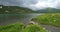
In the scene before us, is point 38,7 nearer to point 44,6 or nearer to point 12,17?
point 44,6

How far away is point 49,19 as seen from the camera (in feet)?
21.7

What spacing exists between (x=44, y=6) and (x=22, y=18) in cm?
117

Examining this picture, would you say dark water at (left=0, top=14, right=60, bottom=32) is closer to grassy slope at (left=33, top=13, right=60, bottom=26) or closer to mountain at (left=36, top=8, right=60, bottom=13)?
grassy slope at (left=33, top=13, right=60, bottom=26)

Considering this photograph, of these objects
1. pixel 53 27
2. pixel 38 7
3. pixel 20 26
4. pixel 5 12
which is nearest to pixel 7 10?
pixel 5 12

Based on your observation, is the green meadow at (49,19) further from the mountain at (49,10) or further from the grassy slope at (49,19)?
the mountain at (49,10)

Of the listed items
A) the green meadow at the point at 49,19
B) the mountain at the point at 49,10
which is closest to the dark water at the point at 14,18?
the green meadow at the point at 49,19

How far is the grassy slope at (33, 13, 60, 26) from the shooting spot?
6369mm

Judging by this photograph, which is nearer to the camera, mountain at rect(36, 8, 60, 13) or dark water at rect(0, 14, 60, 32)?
mountain at rect(36, 8, 60, 13)

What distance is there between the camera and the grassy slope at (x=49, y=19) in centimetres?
637

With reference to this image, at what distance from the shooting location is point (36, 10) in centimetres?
594

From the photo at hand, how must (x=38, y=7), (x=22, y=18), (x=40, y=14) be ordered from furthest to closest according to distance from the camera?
(x=22, y=18), (x=40, y=14), (x=38, y=7)

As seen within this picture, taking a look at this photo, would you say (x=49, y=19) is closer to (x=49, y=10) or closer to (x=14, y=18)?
(x=49, y=10)

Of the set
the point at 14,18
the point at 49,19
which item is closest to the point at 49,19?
the point at 49,19

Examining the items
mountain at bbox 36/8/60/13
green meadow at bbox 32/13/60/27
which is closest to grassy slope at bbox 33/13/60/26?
green meadow at bbox 32/13/60/27
